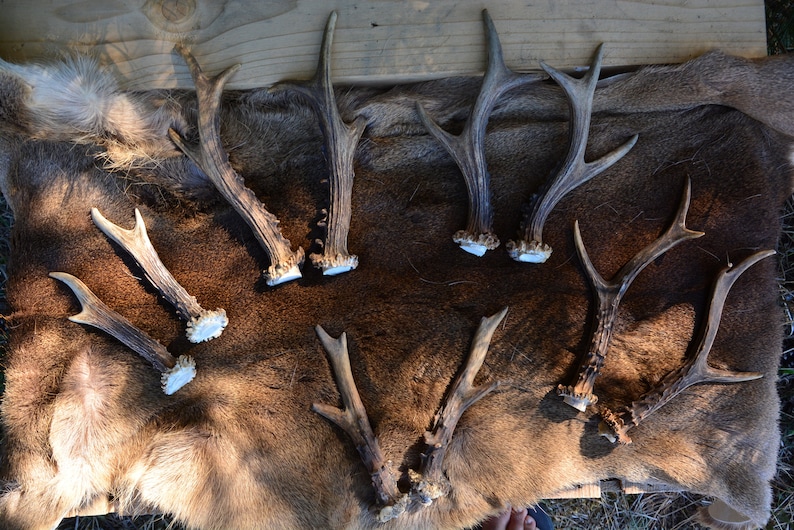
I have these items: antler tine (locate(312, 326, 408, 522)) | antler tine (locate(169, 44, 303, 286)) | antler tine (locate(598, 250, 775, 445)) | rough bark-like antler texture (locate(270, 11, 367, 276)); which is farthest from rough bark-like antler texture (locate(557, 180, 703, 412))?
antler tine (locate(169, 44, 303, 286))

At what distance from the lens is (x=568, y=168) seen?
206 centimetres

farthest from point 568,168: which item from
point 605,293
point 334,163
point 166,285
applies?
point 166,285

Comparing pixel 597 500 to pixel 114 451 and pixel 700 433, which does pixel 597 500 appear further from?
pixel 114 451

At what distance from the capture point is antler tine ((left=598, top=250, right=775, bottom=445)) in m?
1.98

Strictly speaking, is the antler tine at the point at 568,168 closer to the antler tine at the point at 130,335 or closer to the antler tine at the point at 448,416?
the antler tine at the point at 448,416

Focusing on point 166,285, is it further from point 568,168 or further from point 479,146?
point 568,168

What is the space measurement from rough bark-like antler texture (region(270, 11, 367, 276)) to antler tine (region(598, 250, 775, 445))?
109 centimetres

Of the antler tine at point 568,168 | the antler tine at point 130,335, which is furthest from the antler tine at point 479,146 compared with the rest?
the antler tine at point 130,335

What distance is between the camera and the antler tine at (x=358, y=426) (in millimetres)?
1979

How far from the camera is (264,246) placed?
2092 mm

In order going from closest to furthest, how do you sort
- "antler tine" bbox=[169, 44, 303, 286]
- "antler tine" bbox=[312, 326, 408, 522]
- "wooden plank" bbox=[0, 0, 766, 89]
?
1. "antler tine" bbox=[312, 326, 408, 522]
2. "antler tine" bbox=[169, 44, 303, 286]
3. "wooden plank" bbox=[0, 0, 766, 89]

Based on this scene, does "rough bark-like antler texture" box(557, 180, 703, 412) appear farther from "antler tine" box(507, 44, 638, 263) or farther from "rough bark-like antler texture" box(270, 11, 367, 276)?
"rough bark-like antler texture" box(270, 11, 367, 276)

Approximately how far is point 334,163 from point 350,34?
563mm

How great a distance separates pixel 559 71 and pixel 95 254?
1.88 meters
